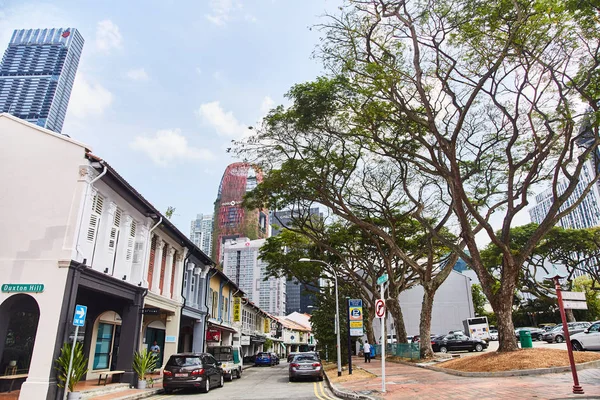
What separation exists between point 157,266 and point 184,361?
544 centimetres

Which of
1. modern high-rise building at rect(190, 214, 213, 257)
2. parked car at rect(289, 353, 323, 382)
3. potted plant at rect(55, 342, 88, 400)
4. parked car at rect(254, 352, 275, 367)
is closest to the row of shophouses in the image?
potted plant at rect(55, 342, 88, 400)

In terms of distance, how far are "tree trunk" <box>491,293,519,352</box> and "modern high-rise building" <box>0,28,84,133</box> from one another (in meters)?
111

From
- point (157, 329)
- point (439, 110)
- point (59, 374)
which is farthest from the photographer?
point (157, 329)

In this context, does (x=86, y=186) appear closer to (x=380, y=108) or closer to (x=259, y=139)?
(x=259, y=139)

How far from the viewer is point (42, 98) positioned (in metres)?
111

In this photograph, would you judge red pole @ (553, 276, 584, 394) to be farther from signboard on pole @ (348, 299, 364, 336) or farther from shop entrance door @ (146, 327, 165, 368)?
shop entrance door @ (146, 327, 165, 368)

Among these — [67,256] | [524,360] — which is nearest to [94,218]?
[67,256]

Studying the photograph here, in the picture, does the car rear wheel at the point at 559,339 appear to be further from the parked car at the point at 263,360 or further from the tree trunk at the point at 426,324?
the parked car at the point at 263,360

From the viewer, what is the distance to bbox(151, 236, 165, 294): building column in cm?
1918

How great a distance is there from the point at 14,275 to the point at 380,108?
14.4m

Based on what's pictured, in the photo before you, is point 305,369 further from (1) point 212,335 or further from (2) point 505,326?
(1) point 212,335

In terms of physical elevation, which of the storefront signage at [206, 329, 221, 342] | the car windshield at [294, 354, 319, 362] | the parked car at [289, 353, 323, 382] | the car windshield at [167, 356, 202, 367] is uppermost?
the storefront signage at [206, 329, 221, 342]

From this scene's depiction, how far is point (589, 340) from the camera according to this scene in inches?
720

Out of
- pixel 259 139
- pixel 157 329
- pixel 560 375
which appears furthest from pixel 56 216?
pixel 560 375
